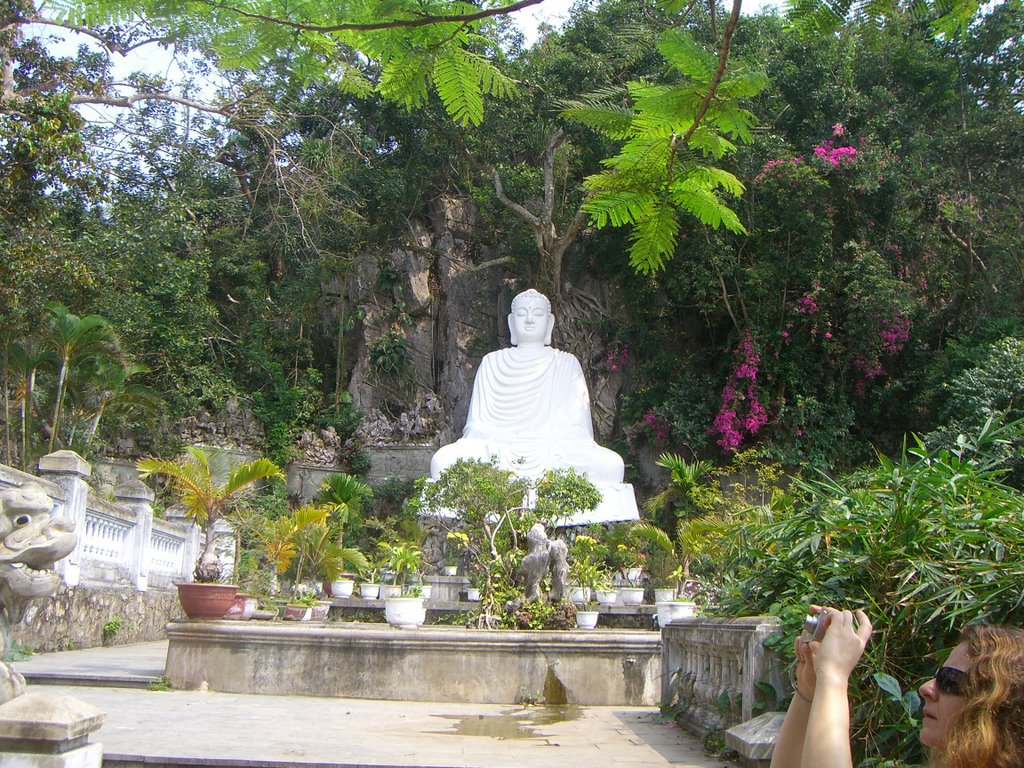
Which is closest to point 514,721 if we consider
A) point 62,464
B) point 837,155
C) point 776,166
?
point 62,464

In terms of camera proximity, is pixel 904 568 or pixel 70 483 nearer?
pixel 904 568

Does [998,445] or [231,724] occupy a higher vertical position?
[998,445]

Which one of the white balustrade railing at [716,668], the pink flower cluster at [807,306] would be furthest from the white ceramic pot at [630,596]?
the pink flower cluster at [807,306]

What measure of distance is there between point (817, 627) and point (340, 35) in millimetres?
1666

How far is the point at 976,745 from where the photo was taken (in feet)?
4.19

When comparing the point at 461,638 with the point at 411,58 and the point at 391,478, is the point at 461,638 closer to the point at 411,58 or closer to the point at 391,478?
the point at 411,58

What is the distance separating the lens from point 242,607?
844 centimetres

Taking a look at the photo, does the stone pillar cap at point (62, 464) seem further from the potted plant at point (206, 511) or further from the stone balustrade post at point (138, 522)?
the stone balustrade post at point (138, 522)

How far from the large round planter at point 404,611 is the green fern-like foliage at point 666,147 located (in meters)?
5.71

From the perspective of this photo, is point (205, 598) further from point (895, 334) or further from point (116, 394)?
point (895, 334)

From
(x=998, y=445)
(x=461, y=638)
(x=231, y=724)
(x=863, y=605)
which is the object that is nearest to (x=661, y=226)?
(x=863, y=605)

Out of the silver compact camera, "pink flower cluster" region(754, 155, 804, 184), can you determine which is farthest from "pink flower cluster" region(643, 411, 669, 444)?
the silver compact camera

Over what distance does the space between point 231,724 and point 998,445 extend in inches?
372

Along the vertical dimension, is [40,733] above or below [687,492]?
below
